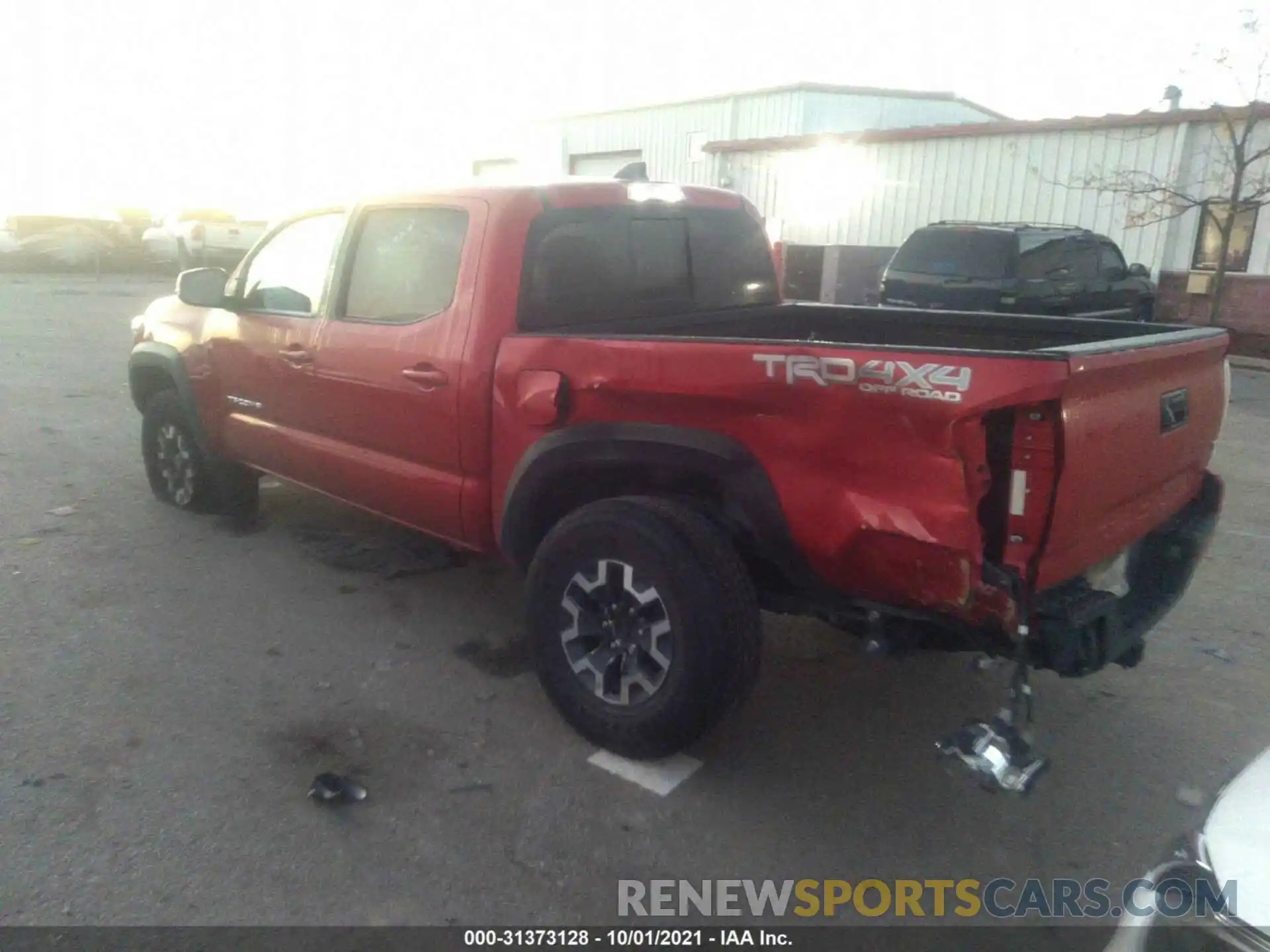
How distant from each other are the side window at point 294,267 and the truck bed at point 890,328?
1400 mm

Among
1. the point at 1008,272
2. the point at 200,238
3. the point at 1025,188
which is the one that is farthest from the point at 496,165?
the point at 1008,272

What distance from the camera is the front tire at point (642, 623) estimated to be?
10.1 feet

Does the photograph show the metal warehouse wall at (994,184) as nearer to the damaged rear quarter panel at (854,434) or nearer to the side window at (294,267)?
the side window at (294,267)

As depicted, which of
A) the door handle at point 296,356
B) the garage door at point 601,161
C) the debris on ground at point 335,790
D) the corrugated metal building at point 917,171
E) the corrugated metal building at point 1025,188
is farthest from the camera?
the garage door at point 601,161

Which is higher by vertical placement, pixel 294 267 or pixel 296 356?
pixel 294 267

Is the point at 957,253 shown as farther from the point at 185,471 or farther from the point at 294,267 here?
the point at 185,471

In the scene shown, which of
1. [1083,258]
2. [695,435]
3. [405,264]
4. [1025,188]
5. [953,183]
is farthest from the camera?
[953,183]

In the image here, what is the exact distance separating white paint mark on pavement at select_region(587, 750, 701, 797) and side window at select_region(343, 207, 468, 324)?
1.77m

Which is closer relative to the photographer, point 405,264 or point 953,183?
point 405,264

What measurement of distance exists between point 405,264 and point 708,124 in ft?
71.6

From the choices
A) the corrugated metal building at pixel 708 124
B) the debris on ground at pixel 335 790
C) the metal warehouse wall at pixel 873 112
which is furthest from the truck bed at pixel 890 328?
the metal warehouse wall at pixel 873 112

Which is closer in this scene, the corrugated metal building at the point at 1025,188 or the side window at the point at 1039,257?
the side window at the point at 1039,257

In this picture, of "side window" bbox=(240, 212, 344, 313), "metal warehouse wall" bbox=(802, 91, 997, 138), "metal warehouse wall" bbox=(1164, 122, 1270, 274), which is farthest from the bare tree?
"side window" bbox=(240, 212, 344, 313)

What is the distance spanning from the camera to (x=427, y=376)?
12.7 feet
